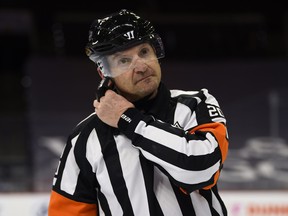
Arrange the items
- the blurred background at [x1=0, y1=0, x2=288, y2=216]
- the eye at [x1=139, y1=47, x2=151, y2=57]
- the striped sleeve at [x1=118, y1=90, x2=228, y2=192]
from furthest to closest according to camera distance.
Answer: the blurred background at [x1=0, y1=0, x2=288, y2=216], the eye at [x1=139, y1=47, x2=151, y2=57], the striped sleeve at [x1=118, y1=90, x2=228, y2=192]

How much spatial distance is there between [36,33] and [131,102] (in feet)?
17.4

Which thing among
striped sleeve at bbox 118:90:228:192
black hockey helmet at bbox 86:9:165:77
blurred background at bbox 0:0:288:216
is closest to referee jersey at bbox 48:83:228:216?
striped sleeve at bbox 118:90:228:192

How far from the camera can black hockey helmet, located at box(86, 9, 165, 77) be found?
1.33 m

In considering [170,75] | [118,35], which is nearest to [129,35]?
[118,35]

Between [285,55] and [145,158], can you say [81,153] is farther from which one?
[285,55]

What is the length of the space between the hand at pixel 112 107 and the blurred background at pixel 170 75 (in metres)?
2.81

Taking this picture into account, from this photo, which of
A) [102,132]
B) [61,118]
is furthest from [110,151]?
[61,118]

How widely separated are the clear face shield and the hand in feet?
0.19

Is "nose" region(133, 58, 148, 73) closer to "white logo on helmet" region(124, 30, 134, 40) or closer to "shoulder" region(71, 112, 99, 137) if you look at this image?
"white logo on helmet" region(124, 30, 134, 40)

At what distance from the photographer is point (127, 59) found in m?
1.34

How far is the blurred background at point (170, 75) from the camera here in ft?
15.6

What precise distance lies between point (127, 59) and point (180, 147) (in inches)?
9.5

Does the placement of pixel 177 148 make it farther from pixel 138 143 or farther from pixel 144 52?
pixel 144 52

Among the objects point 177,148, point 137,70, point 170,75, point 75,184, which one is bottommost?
point 170,75
